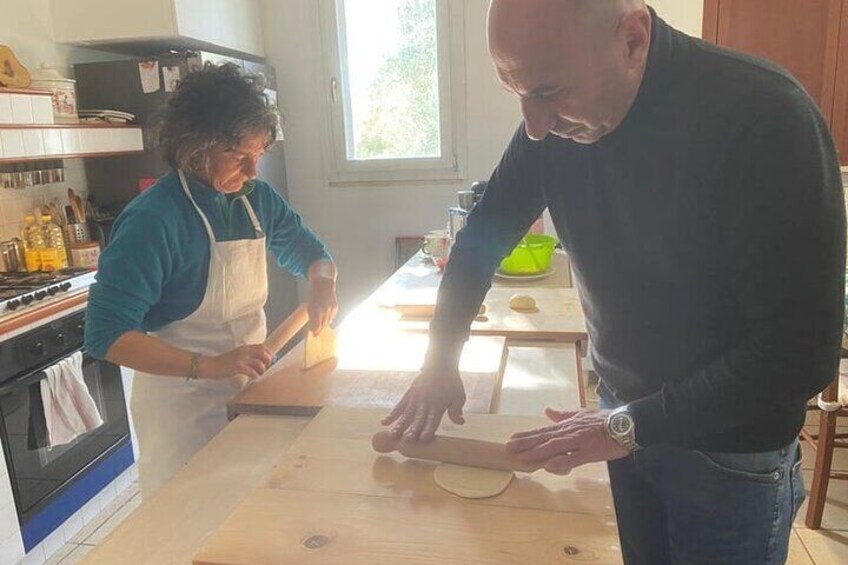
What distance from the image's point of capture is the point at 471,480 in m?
0.88

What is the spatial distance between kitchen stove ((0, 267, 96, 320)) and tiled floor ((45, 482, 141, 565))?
0.73 meters

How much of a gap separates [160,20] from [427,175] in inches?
54.1

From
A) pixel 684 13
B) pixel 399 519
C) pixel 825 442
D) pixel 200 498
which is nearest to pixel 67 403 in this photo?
pixel 200 498

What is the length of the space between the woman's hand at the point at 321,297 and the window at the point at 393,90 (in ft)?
6.24

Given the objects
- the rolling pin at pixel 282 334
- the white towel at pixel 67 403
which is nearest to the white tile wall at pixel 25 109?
the white towel at pixel 67 403

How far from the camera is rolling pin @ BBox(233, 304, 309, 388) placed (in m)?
1.29

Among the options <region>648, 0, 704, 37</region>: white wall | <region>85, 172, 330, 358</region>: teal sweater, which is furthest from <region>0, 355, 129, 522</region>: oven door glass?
<region>648, 0, 704, 37</region>: white wall

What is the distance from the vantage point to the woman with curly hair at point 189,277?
45.7 inches

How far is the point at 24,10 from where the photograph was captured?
2527mm

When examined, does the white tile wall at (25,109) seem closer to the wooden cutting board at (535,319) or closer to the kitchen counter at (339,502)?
the wooden cutting board at (535,319)

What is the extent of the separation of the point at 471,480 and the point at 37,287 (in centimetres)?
183

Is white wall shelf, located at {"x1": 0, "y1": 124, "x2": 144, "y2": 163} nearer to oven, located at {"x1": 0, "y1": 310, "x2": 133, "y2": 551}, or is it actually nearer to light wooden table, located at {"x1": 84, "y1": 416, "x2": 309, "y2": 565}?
oven, located at {"x1": 0, "y1": 310, "x2": 133, "y2": 551}

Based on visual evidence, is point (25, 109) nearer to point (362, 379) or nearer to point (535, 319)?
point (362, 379)

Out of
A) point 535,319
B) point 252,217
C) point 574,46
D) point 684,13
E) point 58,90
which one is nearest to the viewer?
point 574,46
